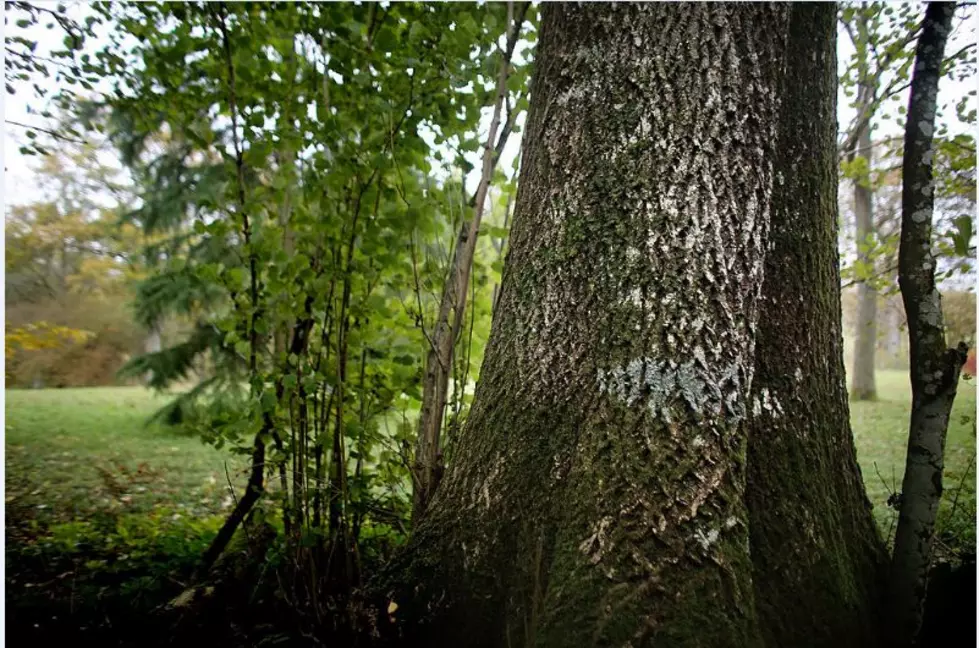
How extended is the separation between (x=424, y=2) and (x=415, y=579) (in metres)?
1.79

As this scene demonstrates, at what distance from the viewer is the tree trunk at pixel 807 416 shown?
1.44 m

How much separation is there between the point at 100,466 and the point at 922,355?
7064 mm

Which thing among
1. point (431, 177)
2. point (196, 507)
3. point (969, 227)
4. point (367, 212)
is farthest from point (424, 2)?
point (196, 507)

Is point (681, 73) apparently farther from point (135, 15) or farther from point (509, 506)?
point (135, 15)

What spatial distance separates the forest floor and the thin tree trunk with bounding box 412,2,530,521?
2.10ft

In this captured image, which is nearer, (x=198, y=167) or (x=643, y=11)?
(x=643, y=11)

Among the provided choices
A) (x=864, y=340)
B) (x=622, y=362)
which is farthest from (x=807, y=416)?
(x=864, y=340)

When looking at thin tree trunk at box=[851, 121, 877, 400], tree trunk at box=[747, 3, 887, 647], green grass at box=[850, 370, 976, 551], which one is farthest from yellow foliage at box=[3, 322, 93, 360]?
thin tree trunk at box=[851, 121, 877, 400]

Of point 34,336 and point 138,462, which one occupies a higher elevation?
point 34,336

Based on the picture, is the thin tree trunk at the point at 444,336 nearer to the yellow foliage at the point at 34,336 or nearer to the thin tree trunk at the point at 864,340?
the yellow foliage at the point at 34,336

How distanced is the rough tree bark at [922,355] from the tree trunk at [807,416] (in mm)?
95

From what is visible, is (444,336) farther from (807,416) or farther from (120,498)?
(120,498)

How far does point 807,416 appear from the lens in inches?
60.3

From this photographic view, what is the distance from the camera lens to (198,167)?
6355mm
